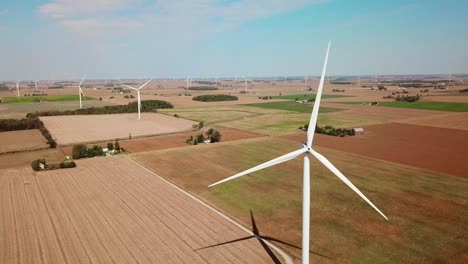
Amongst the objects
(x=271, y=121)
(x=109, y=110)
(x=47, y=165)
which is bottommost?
(x=47, y=165)

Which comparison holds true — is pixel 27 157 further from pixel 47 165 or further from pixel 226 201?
pixel 226 201

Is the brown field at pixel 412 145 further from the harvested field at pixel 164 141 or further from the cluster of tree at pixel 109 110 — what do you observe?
the cluster of tree at pixel 109 110

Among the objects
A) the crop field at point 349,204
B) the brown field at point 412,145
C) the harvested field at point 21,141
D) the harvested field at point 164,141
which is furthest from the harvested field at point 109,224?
the brown field at point 412,145

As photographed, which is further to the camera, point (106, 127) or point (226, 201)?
point (106, 127)

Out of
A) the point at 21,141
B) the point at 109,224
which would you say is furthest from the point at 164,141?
the point at 109,224

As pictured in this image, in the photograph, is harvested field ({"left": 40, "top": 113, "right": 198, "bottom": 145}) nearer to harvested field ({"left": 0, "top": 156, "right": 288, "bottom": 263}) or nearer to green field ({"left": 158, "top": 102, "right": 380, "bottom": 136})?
green field ({"left": 158, "top": 102, "right": 380, "bottom": 136})

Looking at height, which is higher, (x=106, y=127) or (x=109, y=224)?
(x=106, y=127)
